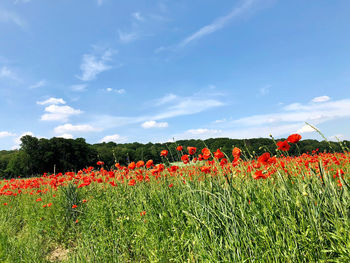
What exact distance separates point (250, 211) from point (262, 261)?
52cm

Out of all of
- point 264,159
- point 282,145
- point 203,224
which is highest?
point 282,145

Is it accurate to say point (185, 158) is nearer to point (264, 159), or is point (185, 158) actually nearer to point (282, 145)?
point (264, 159)

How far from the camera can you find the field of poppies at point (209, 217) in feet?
6.20

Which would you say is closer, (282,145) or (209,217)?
(282,145)

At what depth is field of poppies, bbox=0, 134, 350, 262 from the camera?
6.20 ft

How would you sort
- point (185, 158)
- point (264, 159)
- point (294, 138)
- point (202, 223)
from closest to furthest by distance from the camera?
point (294, 138), point (264, 159), point (202, 223), point (185, 158)

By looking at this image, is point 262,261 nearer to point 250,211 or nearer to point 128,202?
point 250,211

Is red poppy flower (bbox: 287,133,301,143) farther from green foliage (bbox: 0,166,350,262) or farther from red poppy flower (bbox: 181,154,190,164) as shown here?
red poppy flower (bbox: 181,154,190,164)

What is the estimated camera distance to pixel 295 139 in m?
2.12

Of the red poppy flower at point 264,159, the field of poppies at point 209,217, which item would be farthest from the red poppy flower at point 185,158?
the red poppy flower at point 264,159

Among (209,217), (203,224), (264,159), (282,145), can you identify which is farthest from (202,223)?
(282,145)

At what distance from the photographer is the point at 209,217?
2529mm

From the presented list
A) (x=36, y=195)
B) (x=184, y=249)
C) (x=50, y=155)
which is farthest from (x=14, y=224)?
(x=50, y=155)

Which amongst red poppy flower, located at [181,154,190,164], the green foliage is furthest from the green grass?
red poppy flower, located at [181,154,190,164]
